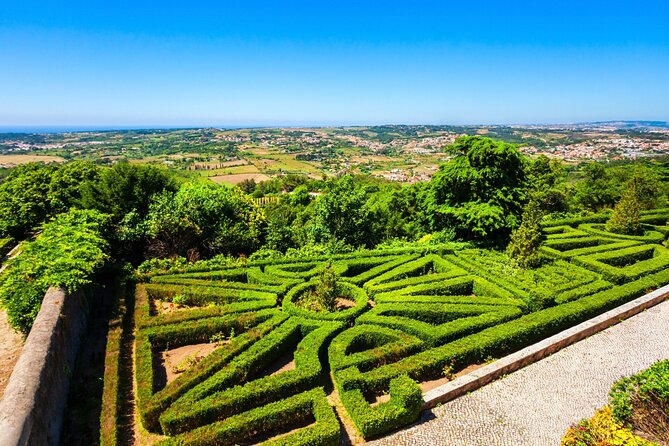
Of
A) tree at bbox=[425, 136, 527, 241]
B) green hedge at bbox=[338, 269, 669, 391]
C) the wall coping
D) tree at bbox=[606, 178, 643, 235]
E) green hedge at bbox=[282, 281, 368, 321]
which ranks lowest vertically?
the wall coping

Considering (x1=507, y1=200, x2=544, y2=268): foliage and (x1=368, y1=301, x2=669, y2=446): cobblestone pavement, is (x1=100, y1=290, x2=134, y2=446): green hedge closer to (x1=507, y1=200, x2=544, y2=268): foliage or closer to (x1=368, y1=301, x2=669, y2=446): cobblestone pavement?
(x1=368, y1=301, x2=669, y2=446): cobblestone pavement

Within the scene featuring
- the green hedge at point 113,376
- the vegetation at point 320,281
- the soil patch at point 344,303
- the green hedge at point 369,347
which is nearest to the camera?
the green hedge at point 113,376

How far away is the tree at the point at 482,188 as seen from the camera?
23.7 meters

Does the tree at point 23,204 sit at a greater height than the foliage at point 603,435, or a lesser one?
greater

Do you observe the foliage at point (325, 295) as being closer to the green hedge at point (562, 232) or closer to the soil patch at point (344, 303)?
the soil patch at point (344, 303)

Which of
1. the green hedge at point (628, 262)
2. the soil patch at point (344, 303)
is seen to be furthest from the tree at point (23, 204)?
the green hedge at point (628, 262)

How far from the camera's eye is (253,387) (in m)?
11.0

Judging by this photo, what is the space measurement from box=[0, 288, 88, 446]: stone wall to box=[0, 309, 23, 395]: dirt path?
1769mm

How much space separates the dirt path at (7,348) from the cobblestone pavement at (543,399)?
11895mm

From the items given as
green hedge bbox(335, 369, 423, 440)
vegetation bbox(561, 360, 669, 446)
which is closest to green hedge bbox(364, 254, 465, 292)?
green hedge bbox(335, 369, 423, 440)

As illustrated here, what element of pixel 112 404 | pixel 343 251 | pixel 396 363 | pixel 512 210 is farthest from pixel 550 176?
pixel 112 404

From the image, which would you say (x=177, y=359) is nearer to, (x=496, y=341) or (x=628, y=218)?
(x=496, y=341)

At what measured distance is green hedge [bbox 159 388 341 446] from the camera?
30.4 feet

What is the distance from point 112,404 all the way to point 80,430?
943 mm
